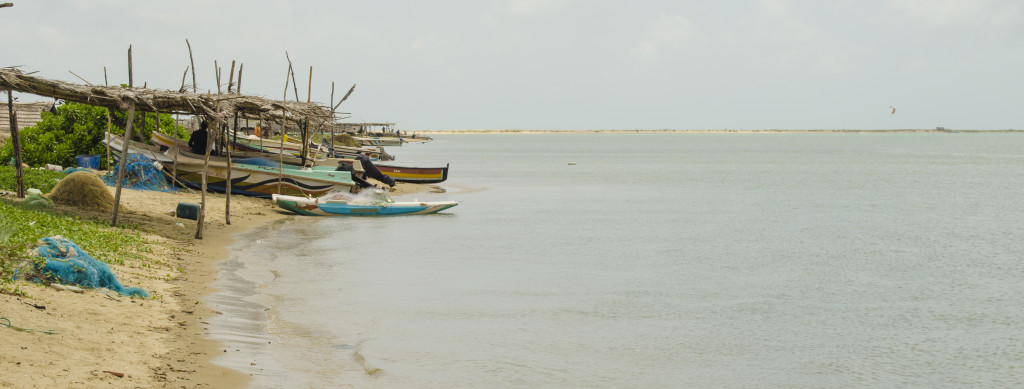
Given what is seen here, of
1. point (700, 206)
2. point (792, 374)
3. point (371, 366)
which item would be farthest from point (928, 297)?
point (700, 206)

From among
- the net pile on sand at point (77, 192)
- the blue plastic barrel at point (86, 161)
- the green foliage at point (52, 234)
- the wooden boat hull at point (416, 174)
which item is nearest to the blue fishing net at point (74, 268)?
the green foliage at point (52, 234)

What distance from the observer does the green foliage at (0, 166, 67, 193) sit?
17.8m

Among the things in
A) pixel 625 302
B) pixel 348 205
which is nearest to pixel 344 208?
pixel 348 205

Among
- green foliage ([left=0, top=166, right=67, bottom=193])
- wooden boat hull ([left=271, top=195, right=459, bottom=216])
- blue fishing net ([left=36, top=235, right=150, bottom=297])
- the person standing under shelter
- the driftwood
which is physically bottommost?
wooden boat hull ([left=271, top=195, right=459, bottom=216])

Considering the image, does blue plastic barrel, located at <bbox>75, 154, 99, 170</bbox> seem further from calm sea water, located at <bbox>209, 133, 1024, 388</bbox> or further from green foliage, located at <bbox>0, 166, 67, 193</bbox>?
calm sea water, located at <bbox>209, 133, 1024, 388</bbox>

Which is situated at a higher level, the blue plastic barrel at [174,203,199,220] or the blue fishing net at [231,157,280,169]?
the blue fishing net at [231,157,280,169]

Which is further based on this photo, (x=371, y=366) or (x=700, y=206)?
(x=700, y=206)

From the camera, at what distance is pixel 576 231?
856 inches

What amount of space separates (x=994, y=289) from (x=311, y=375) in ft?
36.5

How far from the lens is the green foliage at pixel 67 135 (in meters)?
25.0

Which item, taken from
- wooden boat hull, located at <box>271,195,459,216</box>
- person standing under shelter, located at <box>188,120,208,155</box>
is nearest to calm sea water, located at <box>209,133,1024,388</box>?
wooden boat hull, located at <box>271,195,459,216</box>

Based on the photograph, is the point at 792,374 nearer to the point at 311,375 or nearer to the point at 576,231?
the point at 311,375

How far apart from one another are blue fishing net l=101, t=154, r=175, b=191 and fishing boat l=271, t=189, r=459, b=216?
110 inches

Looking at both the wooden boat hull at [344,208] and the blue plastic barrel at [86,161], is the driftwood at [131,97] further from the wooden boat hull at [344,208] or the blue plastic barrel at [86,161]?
the blue plastic barrel at [86,161]
